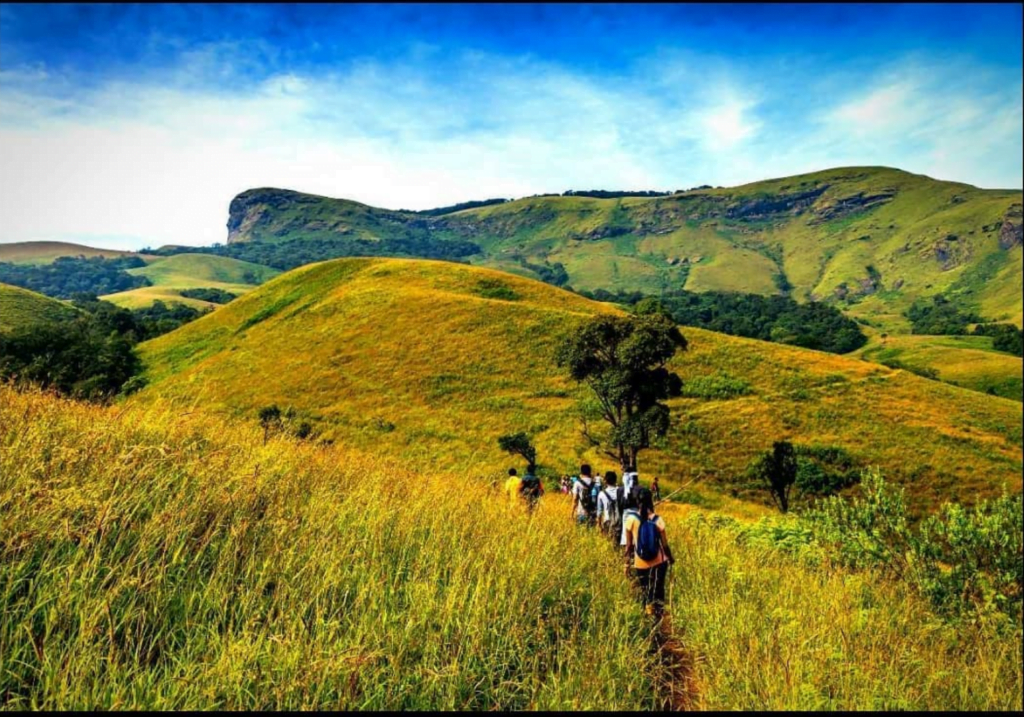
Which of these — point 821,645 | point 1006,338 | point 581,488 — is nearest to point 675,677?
point 821,645

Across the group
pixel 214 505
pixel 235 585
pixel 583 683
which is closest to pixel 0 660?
pixel 235 585

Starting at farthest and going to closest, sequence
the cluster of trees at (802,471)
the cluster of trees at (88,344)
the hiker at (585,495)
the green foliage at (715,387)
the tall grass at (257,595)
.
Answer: the green foliage at (715,387)
the cluster of trees at (88,344)
the cluster of trees at (802,471)
the hiker at (585,495)
the tall grass at (257,595)

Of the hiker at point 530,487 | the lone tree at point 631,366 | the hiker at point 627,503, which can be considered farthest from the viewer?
the lone tree at point 631,366

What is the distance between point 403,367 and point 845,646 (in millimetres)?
59396

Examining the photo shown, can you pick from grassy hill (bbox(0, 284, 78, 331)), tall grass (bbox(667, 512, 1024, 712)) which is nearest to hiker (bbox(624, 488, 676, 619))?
tall grass (bbox(667, 512, 1024, 712))

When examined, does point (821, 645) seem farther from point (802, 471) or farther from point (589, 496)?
point (802, 471)

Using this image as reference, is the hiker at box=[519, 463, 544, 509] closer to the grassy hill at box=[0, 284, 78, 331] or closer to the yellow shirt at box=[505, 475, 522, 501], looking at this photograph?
the yellow shirt at box=[505, 475, 522, 501]

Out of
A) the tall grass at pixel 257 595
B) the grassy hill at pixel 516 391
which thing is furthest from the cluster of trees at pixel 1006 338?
the tall grass at pixel 257 595

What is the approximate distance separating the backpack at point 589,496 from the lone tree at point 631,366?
22249 mm

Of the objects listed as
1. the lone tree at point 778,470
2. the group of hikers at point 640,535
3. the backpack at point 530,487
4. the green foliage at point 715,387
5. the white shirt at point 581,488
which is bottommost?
the lone tree at point 778,470

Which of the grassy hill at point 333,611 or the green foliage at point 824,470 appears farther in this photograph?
the green foliage at point 824,470

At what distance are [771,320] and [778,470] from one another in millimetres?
146703

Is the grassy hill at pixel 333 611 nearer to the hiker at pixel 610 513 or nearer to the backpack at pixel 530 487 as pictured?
the hiker at pixel 610 513

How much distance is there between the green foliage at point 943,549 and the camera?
9.34m
